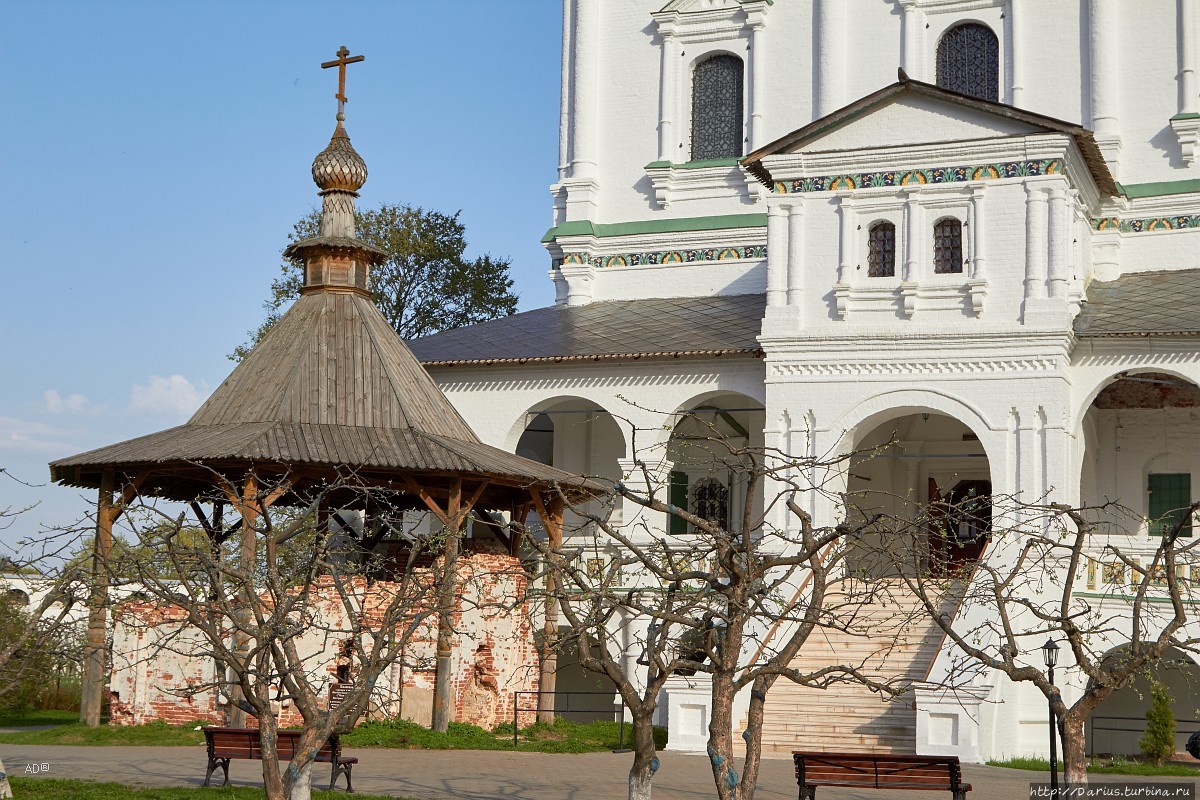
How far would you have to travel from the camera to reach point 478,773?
16.1 meters

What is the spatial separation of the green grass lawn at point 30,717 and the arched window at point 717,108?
13.4 m

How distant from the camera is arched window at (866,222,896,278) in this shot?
22422mm

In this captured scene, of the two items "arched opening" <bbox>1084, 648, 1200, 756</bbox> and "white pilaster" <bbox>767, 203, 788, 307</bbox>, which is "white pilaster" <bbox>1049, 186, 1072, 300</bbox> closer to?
"white pilaster" <bbox>767, 203, 788, 307</bbox>

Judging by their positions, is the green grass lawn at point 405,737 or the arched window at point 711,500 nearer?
the green grass lawn at point 405,737

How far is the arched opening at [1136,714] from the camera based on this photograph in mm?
20875

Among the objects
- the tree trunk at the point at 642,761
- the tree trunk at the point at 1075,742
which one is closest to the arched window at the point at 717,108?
the tree trunk at the point at 1075,742

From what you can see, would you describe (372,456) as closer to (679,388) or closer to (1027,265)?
(679,388)


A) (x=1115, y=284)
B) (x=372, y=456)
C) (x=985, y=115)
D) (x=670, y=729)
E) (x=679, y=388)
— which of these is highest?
(x=985, y=115)

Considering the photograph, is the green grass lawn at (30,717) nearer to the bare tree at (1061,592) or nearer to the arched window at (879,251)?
the bare tree at (1061,592)

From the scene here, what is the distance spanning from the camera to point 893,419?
953 inches

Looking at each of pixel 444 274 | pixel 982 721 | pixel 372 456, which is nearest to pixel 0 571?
pixel 372 456

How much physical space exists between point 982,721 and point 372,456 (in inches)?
287

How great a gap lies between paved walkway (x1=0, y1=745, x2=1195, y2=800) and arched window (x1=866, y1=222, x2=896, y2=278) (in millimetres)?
7646

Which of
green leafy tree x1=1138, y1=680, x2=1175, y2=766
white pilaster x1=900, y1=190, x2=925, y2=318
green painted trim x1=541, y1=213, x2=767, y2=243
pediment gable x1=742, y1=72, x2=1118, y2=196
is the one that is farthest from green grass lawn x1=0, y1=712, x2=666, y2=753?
green painted trim x1=541, y1=213, x2=767, y2=243
